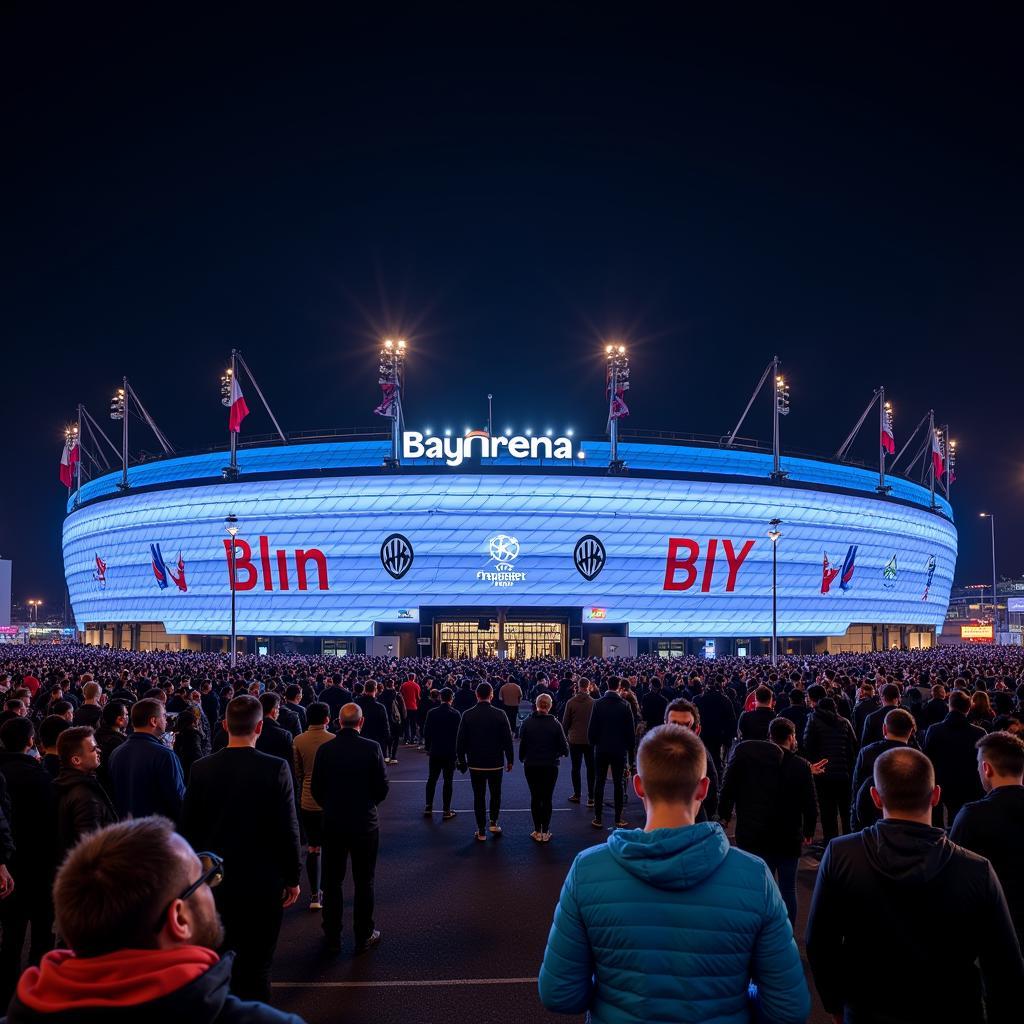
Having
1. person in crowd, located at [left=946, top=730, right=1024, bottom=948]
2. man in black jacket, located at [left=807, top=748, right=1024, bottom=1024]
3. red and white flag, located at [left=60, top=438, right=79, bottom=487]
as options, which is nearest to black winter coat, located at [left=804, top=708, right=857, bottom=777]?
person in crowd, located at [left=946, top=730, right=1024, bottom=948]

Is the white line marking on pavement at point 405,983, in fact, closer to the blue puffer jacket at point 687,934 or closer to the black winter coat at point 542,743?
the blue puffer jacket at point 687,934

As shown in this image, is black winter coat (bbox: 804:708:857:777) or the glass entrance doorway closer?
black winter coat (bbox: 804:708:857:777)

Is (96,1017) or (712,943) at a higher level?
(96,1017)

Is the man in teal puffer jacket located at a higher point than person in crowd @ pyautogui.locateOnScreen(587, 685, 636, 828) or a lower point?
higher

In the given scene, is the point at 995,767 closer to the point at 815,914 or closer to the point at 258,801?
the point at 815,914

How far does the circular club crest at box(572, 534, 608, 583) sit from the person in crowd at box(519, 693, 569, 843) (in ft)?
154

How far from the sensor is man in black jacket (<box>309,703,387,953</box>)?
7188 mm

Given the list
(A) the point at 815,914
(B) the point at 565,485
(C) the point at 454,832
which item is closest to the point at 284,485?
(B) the point at 565,485

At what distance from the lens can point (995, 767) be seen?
4.94m

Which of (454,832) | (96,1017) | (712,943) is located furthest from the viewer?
(454,832)

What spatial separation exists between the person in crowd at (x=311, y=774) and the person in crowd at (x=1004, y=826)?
567 centimetres

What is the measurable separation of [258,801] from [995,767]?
453 cm

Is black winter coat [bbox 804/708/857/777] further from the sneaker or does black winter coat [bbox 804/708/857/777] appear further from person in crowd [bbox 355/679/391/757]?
person in crowd [bbox 355/679/391/757]

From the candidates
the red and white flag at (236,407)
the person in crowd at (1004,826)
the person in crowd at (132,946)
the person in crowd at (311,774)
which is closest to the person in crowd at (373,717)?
the person in crowd at (311,774)
